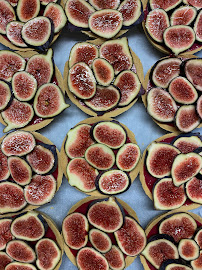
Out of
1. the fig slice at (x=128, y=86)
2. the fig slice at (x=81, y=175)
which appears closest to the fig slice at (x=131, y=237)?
the fig slice at (x=81, y=175)

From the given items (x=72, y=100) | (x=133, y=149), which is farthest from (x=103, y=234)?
(x=72, y=100)

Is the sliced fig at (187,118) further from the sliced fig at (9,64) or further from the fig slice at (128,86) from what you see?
the sliced fig at (9,64)

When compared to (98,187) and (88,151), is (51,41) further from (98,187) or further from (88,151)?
(98,187)

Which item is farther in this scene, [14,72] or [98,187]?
[14,72]

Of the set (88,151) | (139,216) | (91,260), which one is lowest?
(91,260)

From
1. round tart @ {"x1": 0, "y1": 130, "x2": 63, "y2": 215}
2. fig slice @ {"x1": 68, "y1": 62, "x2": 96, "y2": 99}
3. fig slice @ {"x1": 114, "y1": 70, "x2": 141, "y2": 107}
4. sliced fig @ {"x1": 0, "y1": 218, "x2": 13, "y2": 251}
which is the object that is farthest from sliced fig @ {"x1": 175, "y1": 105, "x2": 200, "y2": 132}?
sliced fig @ {"x1": 0, "y1": 218, "x2": 13, "y2": 251}

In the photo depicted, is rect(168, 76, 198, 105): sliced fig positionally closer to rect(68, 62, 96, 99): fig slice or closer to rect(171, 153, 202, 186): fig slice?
rect(171, 153, 202, 186): fig slice

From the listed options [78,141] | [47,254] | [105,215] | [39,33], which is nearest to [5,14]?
[39,33]

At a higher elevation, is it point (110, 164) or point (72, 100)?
point (72, 100)
